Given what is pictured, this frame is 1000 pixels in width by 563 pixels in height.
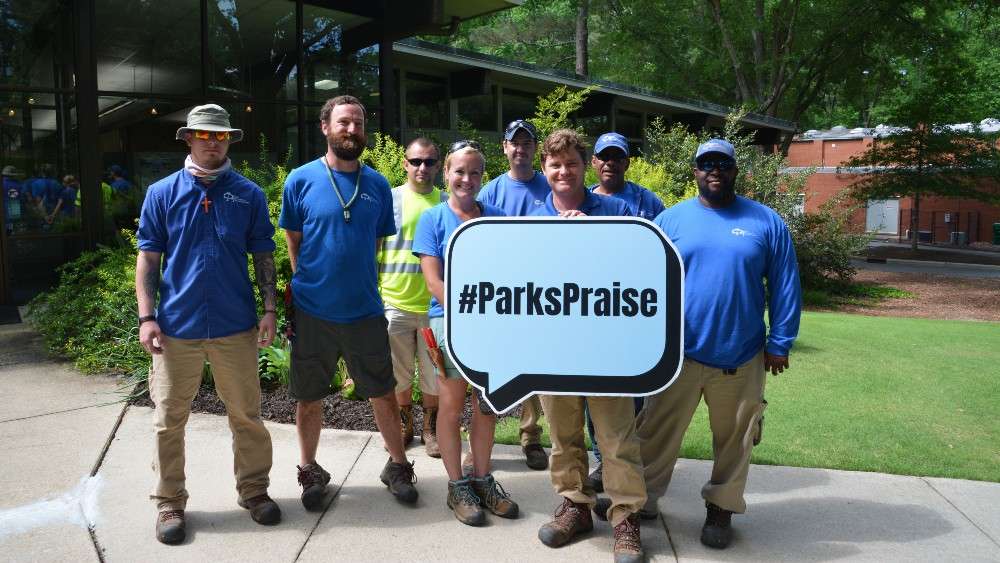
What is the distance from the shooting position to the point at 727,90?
Answer: 29406mm

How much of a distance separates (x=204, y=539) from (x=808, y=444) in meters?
3.56

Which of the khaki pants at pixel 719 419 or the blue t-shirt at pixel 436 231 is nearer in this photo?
the khaki pants at pixel 719 419

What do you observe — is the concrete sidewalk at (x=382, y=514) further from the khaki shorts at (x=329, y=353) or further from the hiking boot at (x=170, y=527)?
the khaki shorts at (x=329, y=353)

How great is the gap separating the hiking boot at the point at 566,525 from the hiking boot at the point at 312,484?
107 centimetres

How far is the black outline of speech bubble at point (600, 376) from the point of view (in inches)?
123

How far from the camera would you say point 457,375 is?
12.1ft

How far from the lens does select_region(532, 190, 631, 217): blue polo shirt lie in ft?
11.9

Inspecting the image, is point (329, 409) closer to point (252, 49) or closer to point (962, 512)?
point (962, 512)

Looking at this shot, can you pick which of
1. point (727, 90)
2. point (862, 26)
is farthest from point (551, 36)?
point (862, 26)

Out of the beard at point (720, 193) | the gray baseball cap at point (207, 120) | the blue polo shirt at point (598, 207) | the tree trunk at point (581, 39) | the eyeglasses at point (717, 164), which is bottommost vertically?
the blue polo shirt at point (598, 207)

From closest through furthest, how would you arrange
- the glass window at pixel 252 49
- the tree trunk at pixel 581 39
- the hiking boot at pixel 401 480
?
the hiking boot at pixel 401 480 < the glass window at pixel 252 49 < the tree trunk at pixel 581 39

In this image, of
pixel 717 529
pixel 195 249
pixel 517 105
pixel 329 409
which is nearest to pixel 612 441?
pixel 717 529

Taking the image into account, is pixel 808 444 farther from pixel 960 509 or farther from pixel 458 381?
pixel 458 381

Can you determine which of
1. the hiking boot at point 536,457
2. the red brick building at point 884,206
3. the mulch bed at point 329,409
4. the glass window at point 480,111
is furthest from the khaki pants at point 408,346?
the red brick building at point 884,206
